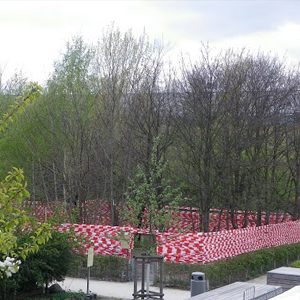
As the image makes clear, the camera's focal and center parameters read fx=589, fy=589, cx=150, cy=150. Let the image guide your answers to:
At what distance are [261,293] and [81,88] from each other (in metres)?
17.2

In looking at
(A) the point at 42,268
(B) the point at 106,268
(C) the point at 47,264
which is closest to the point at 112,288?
(B) the point at 106,268

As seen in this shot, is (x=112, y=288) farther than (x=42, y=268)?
Yes

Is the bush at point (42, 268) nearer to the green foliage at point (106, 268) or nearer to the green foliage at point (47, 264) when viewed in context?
the green foliage at point (47, 264)

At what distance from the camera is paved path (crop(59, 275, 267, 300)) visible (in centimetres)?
1577

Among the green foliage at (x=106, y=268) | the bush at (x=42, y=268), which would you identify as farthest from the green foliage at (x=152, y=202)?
the green foliage at (x=106, y=268)

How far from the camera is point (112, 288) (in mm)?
16891

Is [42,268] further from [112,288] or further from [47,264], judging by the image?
[112,288]

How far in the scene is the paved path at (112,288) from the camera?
1577cm

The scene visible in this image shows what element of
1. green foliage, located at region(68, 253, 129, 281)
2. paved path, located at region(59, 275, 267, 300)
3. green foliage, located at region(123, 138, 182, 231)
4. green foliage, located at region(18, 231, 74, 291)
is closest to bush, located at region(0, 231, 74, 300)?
green foliage, located at region(18, 231, 74, 291)

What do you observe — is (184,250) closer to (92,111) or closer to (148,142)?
(148,142)

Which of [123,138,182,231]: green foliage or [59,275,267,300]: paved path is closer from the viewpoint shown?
[123,138,182,231]: green foliage

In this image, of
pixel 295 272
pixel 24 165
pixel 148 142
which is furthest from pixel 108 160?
pixel 295 272

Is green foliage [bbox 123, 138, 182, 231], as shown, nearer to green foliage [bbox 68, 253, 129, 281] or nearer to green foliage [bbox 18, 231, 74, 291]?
green foliage [bbox 18, 231, 74, 291]

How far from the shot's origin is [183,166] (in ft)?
86.7
